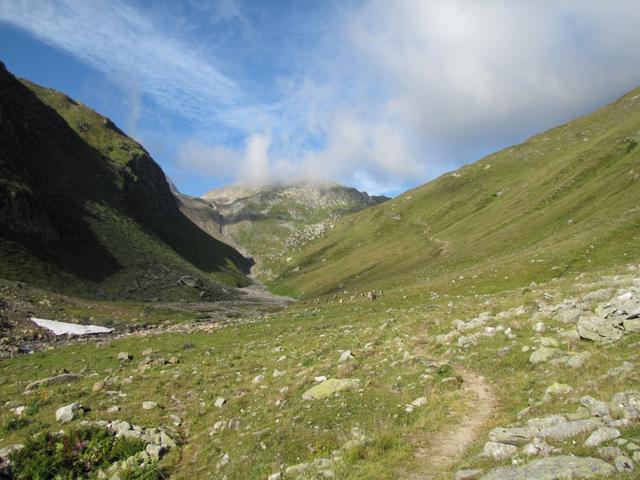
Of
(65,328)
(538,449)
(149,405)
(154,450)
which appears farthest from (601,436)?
(65,328)

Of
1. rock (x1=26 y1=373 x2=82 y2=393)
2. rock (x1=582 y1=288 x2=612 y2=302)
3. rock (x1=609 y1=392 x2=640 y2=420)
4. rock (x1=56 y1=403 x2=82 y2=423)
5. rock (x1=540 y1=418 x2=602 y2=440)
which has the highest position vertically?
rock (x1=582 y1=288 x2=612 y2=302)

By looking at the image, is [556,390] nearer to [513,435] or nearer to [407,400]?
[513,435]

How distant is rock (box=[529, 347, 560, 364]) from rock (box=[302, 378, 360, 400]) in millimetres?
6695

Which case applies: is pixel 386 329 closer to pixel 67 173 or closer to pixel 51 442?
pixel 51 442

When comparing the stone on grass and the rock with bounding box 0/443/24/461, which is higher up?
the stone on grass

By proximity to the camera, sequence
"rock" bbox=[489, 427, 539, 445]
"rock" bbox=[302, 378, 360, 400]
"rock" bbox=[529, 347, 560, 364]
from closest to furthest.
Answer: "rock" bbox=[489, 427, 539, 445] < "rock" bbox=[529, 347, 560, 364] < "rock" bbox=[302, 378, 360, 400]

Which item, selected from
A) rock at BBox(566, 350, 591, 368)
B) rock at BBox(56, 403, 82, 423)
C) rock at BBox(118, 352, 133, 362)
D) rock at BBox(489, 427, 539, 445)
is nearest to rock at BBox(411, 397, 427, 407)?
rock at BBox(489, 427, 539, 445)

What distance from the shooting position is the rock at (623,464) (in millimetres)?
7471

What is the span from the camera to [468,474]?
30.2 ft

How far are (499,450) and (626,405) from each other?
126 inches

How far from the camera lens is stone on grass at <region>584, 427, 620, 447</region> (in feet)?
28.8

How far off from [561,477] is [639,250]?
4049 centimetres

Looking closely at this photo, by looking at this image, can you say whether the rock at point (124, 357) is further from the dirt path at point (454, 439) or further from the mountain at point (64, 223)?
the mountain at point (64, 223)

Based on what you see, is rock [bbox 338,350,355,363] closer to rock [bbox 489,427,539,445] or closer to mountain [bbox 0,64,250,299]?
rock [bbox 489,427,539,445]
